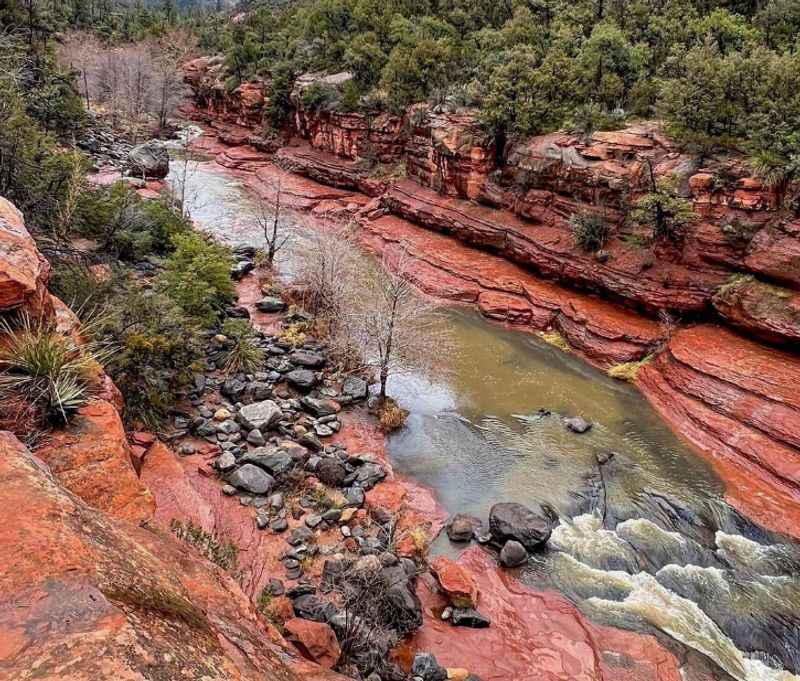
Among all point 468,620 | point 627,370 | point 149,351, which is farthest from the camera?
point 627,370

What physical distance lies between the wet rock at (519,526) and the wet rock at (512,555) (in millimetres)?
242

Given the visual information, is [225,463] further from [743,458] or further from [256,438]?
[743,458]

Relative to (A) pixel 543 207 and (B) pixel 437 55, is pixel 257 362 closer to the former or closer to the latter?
(A) pixel 543 207

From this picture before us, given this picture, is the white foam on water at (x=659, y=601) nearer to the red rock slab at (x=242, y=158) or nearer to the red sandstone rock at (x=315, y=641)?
the red sandstone rock at (x=315, y=641)

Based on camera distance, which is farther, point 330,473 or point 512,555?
point 330,473

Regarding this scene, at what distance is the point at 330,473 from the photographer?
13297 millimetres

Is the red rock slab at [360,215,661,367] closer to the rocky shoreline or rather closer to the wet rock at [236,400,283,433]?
the rocky shoreline

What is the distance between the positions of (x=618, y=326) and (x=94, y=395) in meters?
19.9

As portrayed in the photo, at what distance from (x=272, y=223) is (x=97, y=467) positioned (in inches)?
1123

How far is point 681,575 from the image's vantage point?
1206 centimetres

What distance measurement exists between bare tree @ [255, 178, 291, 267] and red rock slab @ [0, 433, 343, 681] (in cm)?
2270

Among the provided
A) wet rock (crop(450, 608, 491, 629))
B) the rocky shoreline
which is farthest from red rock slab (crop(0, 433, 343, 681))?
the rocky shoreline

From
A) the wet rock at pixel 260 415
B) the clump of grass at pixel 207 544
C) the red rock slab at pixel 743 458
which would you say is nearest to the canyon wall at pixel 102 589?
the clump of grass at pixel 207 544

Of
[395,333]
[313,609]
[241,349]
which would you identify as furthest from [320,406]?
[313,609]
